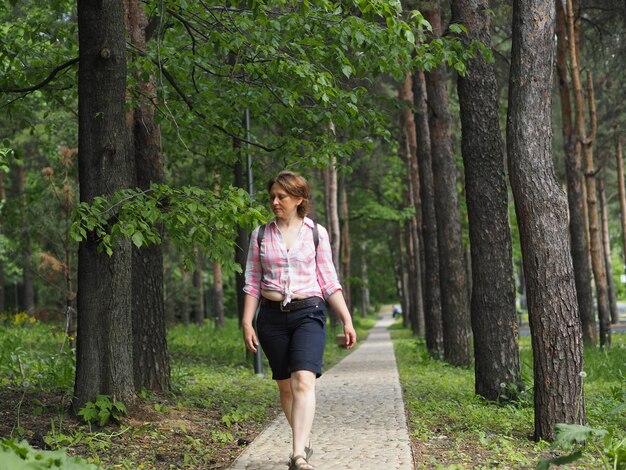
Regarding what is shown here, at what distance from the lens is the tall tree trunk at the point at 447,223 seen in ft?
49.8

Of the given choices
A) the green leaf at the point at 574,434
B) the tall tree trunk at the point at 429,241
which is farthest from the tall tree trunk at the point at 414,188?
the green leaf at the point at 574,434

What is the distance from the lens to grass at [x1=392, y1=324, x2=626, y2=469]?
6.47 meters

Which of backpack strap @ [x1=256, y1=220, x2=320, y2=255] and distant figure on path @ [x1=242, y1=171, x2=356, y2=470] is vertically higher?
backpack strap @ [x1=256, y1=220, x2=320, y2=255]

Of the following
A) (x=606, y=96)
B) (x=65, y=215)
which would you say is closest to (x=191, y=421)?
(x=65, y=215)

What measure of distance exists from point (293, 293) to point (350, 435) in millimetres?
2270

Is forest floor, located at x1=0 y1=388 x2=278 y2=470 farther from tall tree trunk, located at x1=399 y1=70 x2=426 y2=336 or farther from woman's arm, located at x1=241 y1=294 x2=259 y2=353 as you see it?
tall tree trunk, located at x1=399 y1=70 x2=426 y2=336

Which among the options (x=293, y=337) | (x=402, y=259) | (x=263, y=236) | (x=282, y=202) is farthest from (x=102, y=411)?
(x=402, y=259)

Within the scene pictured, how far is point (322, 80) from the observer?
8328mm

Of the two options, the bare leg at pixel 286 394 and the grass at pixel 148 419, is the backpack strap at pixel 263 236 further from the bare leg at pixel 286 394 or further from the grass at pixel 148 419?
the grass at pixel 148 419

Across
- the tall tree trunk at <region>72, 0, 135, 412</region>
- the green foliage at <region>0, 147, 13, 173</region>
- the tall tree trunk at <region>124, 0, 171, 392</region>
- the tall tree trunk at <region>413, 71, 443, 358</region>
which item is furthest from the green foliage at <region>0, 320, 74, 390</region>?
the tall tree trunk at <region>413, 71, 443, 358</region>

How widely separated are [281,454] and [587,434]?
8.57 feet

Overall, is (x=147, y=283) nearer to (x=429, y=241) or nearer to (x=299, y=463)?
(x=299, y=463)

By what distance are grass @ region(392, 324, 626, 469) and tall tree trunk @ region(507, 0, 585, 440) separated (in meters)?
0.43

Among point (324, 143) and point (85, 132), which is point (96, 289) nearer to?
point (85, 132)
